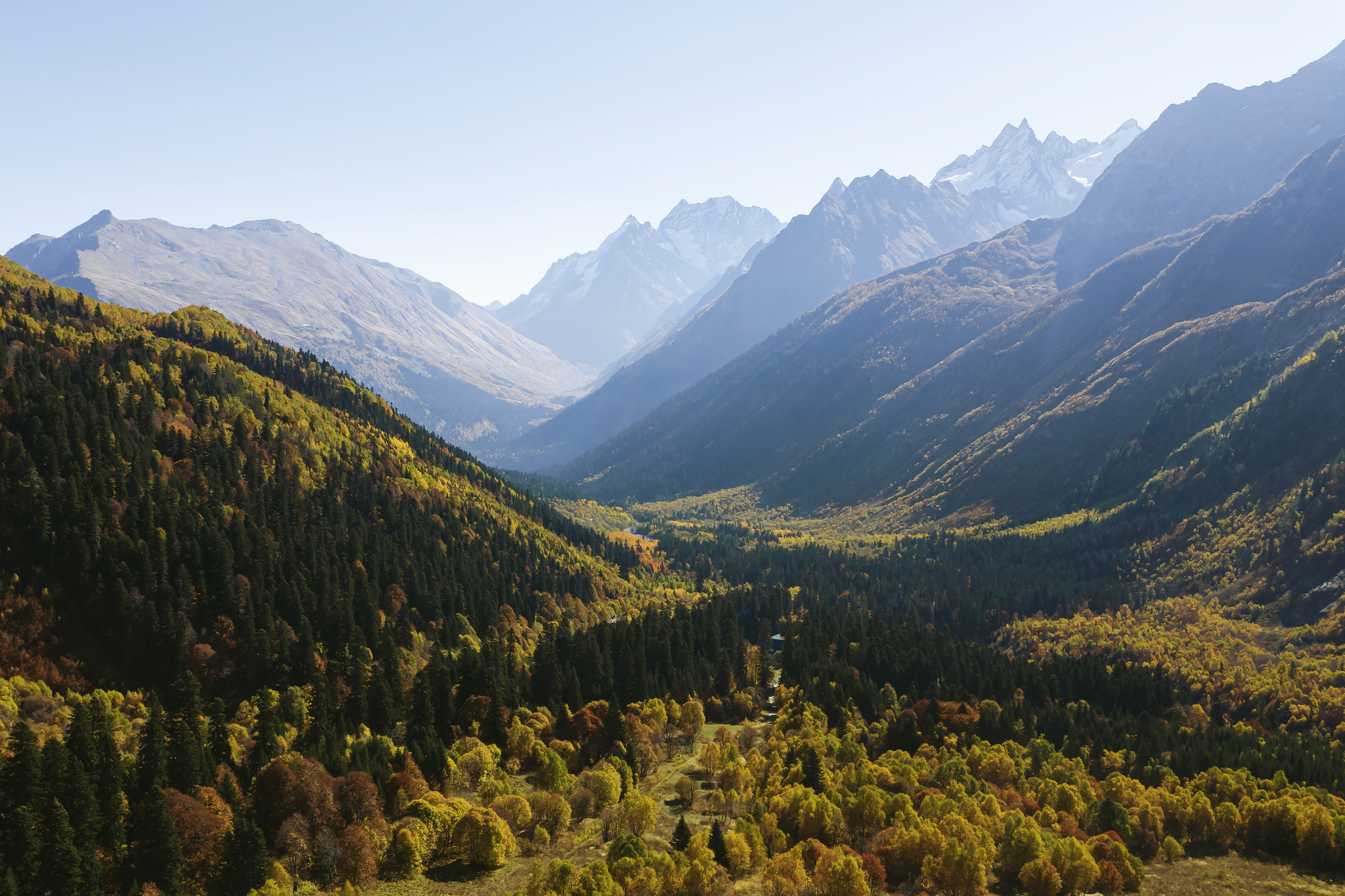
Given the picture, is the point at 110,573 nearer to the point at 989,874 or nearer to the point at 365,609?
the point at 365,609

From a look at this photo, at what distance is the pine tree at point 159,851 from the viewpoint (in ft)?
200

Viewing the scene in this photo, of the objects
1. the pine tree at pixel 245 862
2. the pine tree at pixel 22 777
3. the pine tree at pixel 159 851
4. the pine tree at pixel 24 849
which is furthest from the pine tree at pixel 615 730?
the pine tree at pixel 22 777

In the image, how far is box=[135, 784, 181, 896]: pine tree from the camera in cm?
6106

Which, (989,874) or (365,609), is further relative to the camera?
(365,609)

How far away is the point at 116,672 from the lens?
101875 millimetres

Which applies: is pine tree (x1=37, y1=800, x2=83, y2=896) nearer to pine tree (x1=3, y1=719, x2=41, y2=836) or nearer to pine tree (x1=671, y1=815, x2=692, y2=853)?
pine tree (x1=3, y1=719, x2=41, y2=836)

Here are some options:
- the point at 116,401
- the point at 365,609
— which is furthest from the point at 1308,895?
the point at 116,401

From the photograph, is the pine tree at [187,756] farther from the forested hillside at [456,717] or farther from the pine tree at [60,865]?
the pine tree at [60,865]

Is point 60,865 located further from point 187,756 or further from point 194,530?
point 194,530

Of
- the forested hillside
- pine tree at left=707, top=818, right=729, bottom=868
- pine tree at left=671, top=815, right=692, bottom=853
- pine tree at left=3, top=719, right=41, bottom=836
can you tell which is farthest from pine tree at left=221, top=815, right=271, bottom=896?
pine tree at left=707, top=818, right=729, bottom=868

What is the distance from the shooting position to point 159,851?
205 feet

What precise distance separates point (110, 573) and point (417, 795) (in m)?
63.7

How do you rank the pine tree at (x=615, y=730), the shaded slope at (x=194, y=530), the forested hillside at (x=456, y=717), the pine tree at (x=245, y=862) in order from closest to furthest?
the pine tree at (x=245, y=862) < the forested hillside at (x=456, y=717) < the pine tree at (x=615, y=730) < the shaded slope at (x=194, y=530)

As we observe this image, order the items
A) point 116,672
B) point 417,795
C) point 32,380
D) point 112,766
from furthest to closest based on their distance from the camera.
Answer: point 32,380 < point 116,672 < point 417,795 < point 112,766
